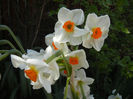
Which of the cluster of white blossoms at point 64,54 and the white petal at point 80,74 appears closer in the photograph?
the cluster of white blossoms at point 64,54

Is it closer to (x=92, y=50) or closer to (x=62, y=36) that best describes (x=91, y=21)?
(x=62, y=36)

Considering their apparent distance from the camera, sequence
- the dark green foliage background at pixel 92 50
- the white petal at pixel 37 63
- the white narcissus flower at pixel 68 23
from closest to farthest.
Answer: the white petal at pixel 37 63, the white narcissus flower at pixel 68 23, the dark green foliage background at pixel 92 50

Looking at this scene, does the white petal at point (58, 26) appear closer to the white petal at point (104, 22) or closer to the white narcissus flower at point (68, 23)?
the white narcissus flower at point (68, 23)

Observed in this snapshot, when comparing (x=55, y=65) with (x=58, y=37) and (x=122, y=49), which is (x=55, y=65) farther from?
(x=122, y=49)

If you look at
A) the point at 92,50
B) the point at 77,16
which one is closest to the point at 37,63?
the point at 77,16

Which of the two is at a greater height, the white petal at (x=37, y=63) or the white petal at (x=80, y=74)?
the white petal at (x=37, y=63)

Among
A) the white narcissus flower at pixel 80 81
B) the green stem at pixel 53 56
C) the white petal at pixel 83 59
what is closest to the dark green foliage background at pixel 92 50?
the white narcissus flower at pixel 80 81
